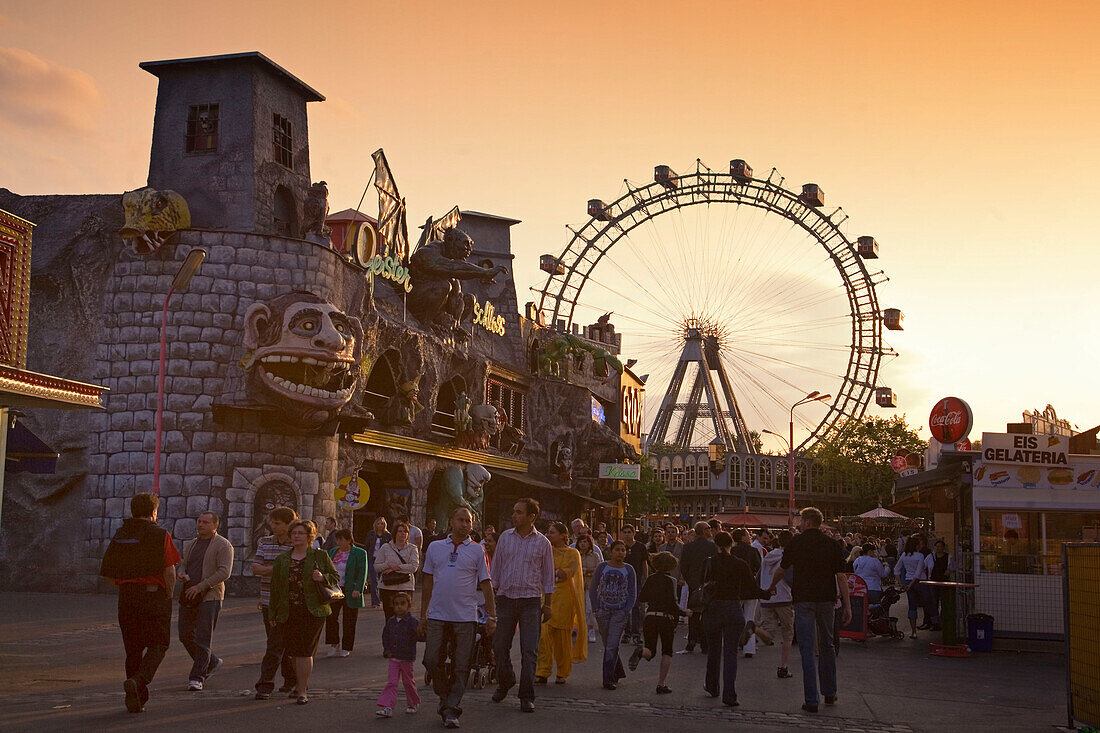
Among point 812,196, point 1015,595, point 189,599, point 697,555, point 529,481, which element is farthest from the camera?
point 812,196

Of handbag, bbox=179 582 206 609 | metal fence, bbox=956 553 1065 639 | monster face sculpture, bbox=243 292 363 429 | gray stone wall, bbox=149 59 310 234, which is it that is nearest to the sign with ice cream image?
metal fence, bbox=956 553 1065 639

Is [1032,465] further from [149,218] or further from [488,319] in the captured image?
[488,319]

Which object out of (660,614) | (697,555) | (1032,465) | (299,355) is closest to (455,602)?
(660,614)

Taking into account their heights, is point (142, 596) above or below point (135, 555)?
below

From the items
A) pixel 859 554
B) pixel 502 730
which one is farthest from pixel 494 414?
pixel 502 730

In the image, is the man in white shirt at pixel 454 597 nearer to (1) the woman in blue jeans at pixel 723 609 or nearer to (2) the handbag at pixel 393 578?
(2) the handbag at pixel 393 578

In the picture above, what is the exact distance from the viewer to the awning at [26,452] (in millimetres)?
18703

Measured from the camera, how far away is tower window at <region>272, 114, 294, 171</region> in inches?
1084

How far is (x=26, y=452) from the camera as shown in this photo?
1866 centimetres

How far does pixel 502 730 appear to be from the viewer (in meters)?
9.12

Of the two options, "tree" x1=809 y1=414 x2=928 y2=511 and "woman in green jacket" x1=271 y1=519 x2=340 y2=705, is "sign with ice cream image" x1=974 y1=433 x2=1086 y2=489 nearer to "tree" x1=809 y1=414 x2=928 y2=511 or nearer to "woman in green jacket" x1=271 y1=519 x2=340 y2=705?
"woman in green jacket" x1=271 y1=519 x2=340 y2=705

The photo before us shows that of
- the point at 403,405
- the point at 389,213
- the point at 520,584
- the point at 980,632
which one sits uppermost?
the point at 389,213

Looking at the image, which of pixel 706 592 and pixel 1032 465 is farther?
pixel 1032 465

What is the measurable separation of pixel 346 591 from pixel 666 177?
43487 mm
